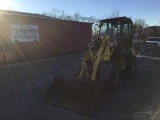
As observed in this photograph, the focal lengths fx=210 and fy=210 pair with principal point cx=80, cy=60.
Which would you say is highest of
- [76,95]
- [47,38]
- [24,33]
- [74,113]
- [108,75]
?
[24,33]

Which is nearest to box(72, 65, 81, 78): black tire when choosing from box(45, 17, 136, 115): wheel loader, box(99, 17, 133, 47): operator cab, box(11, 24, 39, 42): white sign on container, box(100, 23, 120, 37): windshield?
box(45, 17, 136, 115): wheel loader

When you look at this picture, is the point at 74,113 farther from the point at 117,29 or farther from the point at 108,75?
the point at 117,29

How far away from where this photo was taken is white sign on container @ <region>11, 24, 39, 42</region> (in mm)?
14031

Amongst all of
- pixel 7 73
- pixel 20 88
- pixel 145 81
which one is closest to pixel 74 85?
pixel 20 88

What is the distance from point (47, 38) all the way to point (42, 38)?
632mm

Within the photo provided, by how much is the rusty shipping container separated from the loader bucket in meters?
7.75

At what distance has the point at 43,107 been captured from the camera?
231 inches

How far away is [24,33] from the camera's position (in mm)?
14773

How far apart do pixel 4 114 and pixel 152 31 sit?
5384 cm

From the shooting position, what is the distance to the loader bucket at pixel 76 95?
5.59 meters

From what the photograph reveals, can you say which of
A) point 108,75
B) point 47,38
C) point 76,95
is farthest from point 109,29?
point 47,38

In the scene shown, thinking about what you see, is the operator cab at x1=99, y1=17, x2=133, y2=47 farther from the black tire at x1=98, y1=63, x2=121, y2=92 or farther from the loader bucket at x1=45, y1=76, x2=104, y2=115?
the loader bucket at x1=45, y1=76, x2=104, y2=115

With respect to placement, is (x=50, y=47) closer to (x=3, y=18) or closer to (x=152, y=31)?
(x=3, y=18)

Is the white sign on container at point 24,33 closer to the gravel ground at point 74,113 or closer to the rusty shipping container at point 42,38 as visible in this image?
the rusty shipping container at point 42,38
